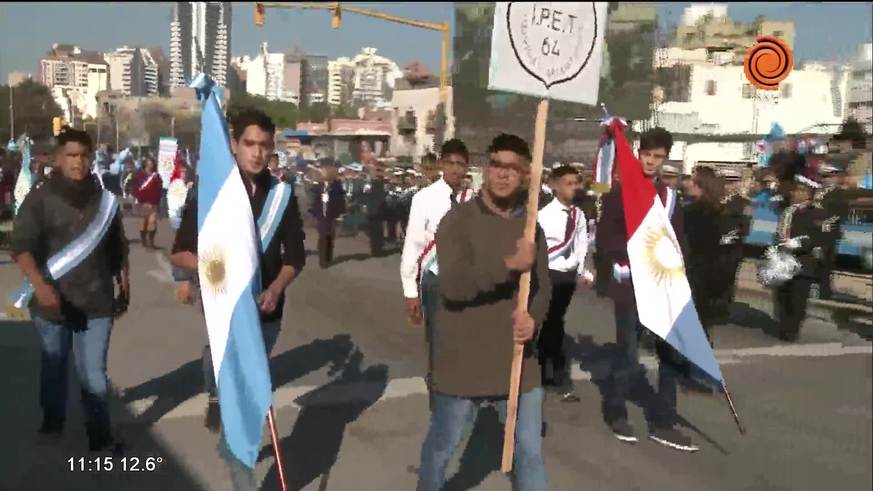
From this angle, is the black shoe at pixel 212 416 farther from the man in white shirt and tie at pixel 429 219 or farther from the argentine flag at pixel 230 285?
the man in white shirt and tie at pixel 429 219

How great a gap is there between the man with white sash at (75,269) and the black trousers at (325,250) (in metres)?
6.57

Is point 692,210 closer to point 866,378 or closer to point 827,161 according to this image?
point 827,161

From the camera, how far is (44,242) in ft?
13.8

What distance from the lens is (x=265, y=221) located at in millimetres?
3922

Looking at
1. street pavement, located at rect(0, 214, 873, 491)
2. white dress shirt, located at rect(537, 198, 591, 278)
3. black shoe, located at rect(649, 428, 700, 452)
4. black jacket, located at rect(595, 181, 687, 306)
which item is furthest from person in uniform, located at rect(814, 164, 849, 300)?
black shoe, located at rect(649, 428, 700, 452)

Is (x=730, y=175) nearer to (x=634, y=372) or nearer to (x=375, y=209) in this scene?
(x=634, y=372)

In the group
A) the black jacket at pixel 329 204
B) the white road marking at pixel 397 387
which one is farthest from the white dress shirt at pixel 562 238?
the black jacket at pixel 329 204

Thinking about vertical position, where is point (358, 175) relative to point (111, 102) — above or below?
below

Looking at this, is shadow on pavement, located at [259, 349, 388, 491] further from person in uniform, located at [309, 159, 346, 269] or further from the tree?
the tree

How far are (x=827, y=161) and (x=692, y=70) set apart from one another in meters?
1.77

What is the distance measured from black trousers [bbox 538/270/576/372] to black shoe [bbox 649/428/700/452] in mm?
1170

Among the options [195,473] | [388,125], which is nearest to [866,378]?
[388,125]

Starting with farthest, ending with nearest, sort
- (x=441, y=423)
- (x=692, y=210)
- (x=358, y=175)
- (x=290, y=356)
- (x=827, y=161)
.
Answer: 1. (x=358, y=175)
2. (x=290, y=356)
3. (x=827, y=161)
4. (x=692, y=210)
5. (x=441, y=423)

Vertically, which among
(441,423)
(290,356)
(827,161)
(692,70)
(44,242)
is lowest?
(290,356)
